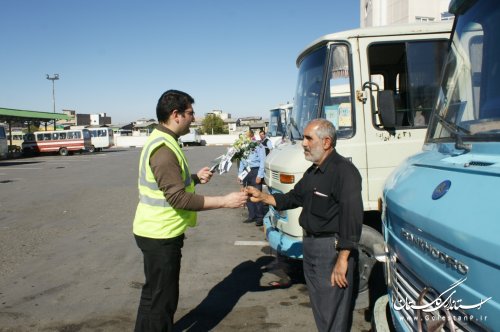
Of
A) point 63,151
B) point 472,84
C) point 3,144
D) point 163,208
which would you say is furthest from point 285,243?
point 63,151

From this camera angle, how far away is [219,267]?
6.12 metres

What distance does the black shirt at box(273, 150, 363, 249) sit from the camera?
9.35 feet

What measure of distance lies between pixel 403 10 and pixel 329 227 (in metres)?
26.8

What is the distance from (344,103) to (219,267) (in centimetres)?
302

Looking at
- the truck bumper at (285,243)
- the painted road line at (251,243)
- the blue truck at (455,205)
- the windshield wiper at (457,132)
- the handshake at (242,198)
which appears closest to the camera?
Result: the blue truck at (455,205)

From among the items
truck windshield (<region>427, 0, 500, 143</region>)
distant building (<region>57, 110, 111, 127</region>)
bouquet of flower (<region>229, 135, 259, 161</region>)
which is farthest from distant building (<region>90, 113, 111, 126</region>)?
Result: truck windshield (<region>427, 0, 500, 143</region>)

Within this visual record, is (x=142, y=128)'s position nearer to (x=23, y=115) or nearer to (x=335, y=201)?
(x=23, y=115)

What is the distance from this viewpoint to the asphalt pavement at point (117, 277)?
173 inches

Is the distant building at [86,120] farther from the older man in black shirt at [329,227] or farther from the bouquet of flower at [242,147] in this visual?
the older man in black shirt at [329,227]

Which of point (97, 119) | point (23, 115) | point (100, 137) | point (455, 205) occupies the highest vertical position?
point (97, 119)

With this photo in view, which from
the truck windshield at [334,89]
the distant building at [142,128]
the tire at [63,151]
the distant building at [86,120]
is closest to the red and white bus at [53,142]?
the tire at [63,151]

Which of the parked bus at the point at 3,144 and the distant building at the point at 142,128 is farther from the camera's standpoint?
the distant building at the point at 142,128

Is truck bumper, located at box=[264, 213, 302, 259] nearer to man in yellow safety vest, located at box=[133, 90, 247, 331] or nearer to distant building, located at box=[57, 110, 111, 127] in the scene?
man in yellow safety vest, located at box=[133, 90, 247, 331]

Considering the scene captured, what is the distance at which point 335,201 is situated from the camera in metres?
3.01
